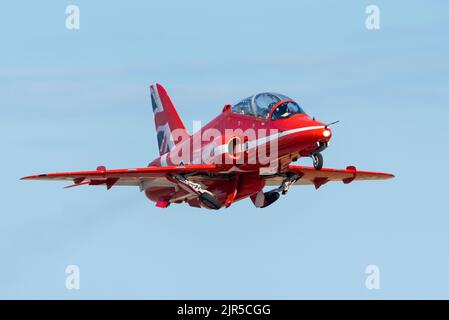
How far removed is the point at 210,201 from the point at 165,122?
11642 millimetres

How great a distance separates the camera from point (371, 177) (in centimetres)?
5897

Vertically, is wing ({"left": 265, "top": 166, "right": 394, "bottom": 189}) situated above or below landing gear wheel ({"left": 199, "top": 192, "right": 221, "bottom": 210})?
above

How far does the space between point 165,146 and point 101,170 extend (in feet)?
32.7

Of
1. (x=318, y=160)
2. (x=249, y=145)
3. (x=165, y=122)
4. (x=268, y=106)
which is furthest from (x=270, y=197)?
(x=165, y=122)

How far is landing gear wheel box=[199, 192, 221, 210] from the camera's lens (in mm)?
50906

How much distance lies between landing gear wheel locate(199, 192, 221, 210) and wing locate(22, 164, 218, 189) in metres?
1.10

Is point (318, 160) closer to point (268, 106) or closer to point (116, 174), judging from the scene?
point (268, 106)

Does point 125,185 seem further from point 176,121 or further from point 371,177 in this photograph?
point 371,177

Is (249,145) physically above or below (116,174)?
above

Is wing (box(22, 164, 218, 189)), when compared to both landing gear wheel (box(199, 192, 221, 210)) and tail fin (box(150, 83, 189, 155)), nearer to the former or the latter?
landing gear wheel (box(199, 192, 221, 210))

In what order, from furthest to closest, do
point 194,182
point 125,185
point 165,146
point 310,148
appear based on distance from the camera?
point 165,146, point 125,185, point 194,182, point 310,148

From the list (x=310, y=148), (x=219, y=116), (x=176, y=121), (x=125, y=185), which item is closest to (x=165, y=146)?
(x=176, y=121)

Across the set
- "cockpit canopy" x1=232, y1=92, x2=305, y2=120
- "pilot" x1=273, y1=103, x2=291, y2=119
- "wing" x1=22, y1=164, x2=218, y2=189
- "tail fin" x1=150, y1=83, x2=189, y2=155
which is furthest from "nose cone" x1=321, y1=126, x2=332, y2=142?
Result: "tail fin" x1=150, y1=83, x2=189, y2=155

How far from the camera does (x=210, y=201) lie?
50.9m
